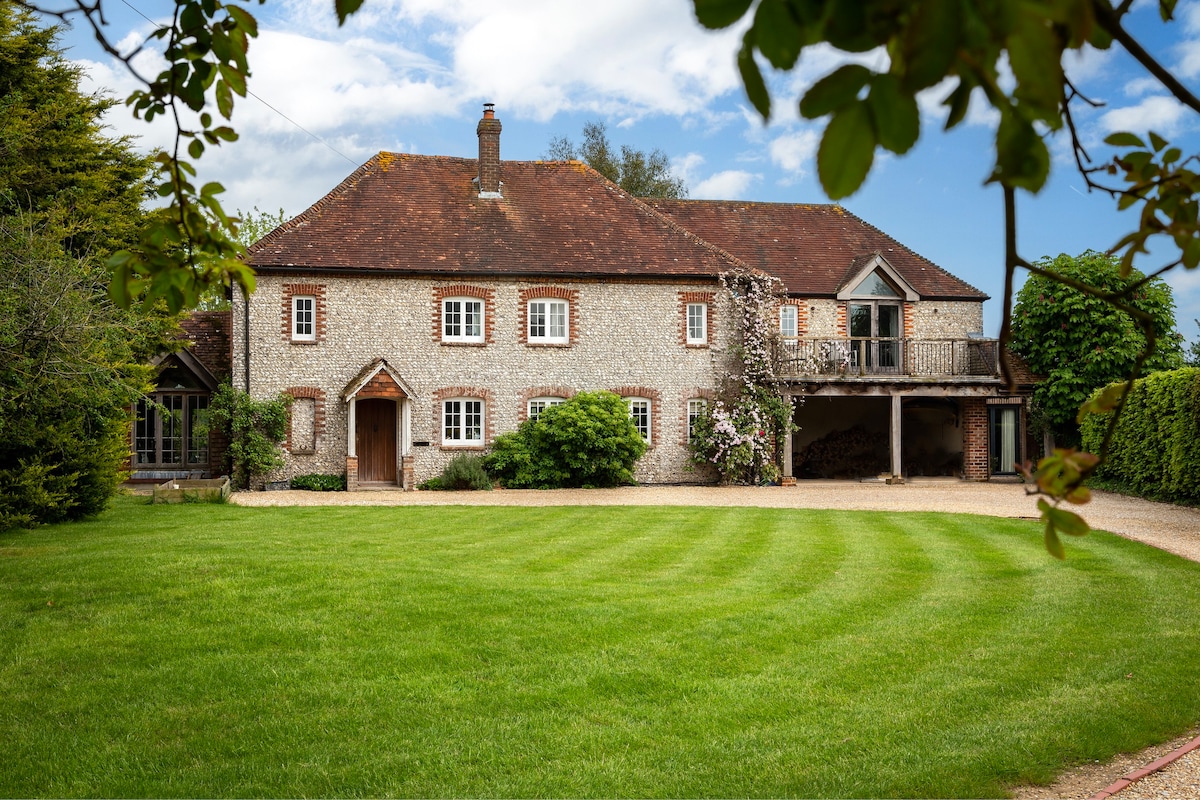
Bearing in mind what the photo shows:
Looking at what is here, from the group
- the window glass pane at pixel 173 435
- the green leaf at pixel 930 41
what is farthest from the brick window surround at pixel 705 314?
the green leaf at pixel 930 41

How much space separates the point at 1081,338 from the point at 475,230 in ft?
52.8

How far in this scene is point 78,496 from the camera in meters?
15.5

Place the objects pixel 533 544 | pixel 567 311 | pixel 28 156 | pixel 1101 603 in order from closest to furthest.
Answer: pixel 1101 603
pixel 533 544
pixel 28 156
pixel 567 311

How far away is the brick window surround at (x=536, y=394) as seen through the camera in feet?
78.3

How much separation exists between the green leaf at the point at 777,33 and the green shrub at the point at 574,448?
67.7ft

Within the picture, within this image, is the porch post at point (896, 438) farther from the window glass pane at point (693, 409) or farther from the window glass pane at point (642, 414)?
the window glass pane at point (642, 414)

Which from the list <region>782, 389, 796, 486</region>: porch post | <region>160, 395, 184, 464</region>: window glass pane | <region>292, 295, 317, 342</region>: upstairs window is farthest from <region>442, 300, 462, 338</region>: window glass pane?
<region>782, 389, 796, 486</region>: porch post

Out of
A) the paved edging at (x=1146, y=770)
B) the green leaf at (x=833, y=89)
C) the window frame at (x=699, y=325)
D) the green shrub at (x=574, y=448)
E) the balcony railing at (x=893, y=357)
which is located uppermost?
the window frame at (x=699, y=325)

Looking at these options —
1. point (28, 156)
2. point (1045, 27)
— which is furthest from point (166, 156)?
point (28, 156)

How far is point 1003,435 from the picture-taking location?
27141 millimetres

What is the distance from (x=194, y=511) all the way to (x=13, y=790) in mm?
12791

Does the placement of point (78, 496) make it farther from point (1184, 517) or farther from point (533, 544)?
point (1184, 517)

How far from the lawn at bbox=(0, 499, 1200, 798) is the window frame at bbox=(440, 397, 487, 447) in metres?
11.9

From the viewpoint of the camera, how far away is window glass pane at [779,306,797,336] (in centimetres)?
Answer: 2638
